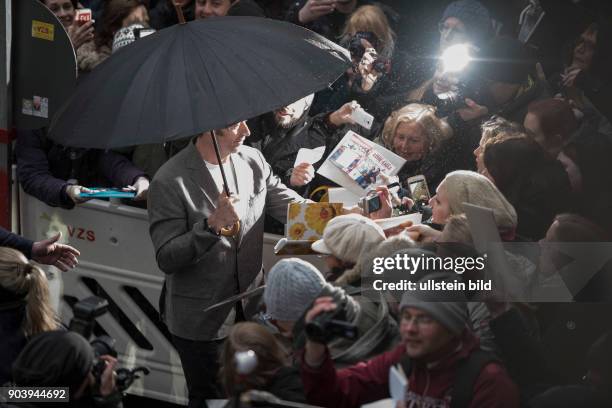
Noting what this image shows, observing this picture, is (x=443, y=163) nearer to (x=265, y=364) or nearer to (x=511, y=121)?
(x=511, y=121)

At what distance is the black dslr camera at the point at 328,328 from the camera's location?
4117 millimetres

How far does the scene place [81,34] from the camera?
7.16 m

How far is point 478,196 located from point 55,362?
1915 mm

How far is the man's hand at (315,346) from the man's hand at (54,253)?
1.88 meters

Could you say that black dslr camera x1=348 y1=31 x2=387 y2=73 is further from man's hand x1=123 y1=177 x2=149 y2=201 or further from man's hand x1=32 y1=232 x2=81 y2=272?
man's hand x1=32 y1=232 x2=81 y2=272

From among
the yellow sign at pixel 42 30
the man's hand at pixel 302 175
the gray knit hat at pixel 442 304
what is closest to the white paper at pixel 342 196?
the man's hand at pixel 302 175

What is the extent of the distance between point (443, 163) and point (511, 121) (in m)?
0.44

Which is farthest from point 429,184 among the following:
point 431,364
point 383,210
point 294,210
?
point 431,364

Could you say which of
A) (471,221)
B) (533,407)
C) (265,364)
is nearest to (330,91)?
(471,221)

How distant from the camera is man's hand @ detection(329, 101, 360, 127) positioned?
6.34m

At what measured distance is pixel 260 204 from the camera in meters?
5.77

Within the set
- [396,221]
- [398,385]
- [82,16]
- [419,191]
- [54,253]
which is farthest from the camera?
[82,16]

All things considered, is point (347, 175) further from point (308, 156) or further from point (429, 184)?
point (429, 184)

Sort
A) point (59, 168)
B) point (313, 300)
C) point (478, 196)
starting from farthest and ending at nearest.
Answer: point (59, 168) < point (478, 196) < point (313, 300)
